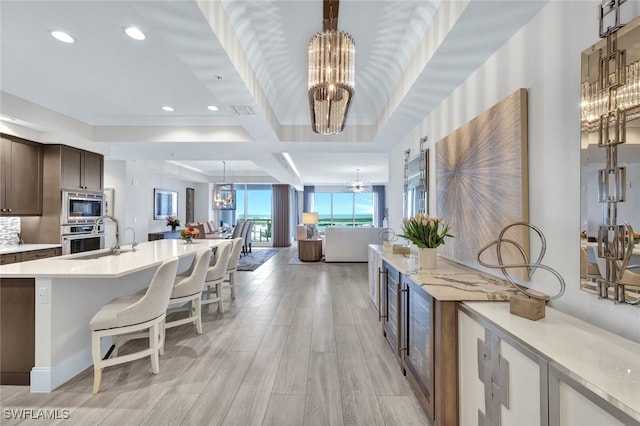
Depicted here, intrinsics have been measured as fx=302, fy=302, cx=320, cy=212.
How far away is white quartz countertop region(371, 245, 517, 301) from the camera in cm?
166

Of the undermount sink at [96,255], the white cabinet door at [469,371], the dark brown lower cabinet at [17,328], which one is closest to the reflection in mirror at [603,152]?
the white cabinet door at [469,371]

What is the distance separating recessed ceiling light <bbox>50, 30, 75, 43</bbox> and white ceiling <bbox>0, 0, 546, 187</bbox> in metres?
0.06

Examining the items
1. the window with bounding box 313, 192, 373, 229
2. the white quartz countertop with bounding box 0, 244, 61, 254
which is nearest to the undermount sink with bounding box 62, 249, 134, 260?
the white quartz countertop with bounding box 0, 244, 61, 254

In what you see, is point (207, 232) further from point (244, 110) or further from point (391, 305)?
point (391, 305)

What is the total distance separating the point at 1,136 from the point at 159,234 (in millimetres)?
4836

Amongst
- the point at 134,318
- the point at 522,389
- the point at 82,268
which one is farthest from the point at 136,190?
the point at 522,389

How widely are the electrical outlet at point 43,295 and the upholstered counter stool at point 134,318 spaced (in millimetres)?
355

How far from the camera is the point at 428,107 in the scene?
324cm

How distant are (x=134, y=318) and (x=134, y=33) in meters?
2.32

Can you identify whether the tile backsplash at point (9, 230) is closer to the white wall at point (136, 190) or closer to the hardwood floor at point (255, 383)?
the white wall at point (136, 190)

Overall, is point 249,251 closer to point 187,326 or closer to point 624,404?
point 187,326

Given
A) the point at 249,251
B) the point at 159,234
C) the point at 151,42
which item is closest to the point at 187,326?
the point at 151,42

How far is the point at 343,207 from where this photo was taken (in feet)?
46.9

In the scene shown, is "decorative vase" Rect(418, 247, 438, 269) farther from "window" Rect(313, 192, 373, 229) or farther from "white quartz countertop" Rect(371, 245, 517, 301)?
"window" Rect(313, 192, 373, 229)
